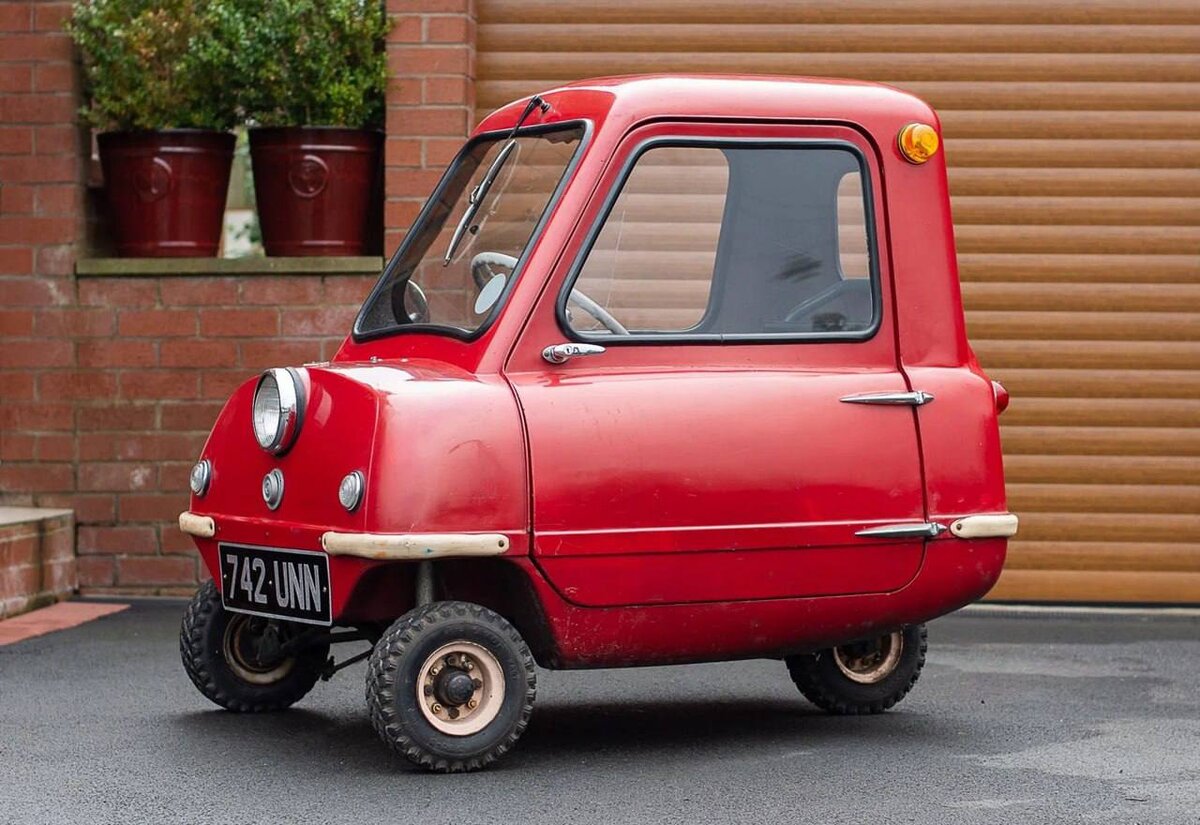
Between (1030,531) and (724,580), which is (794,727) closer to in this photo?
(724,580)

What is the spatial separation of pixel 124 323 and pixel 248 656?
136 inches

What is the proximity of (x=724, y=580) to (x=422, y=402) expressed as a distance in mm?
988

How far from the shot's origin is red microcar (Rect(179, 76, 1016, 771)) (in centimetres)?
532

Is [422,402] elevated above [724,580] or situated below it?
above

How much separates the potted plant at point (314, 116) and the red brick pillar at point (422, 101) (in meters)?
0.12

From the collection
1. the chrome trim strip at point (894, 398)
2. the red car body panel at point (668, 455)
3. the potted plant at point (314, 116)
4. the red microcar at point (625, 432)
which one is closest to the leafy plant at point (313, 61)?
the potted plant at point (314, 116)

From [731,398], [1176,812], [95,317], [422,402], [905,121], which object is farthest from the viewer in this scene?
[95,317]

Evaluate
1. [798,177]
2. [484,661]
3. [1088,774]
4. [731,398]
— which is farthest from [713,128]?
[1088,774]

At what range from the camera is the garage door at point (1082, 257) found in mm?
9406

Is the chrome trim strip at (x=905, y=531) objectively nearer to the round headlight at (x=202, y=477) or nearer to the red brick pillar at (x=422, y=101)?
the round headlight at (x=202, y=477)

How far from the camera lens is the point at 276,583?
18.4ft

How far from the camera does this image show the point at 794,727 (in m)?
6.20

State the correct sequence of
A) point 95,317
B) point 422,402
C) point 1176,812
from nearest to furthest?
point 1176,812, point 422,402, point 95,317

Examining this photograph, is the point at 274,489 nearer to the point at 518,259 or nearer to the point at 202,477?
the point at 202,477
